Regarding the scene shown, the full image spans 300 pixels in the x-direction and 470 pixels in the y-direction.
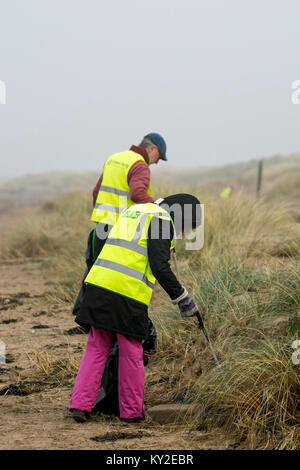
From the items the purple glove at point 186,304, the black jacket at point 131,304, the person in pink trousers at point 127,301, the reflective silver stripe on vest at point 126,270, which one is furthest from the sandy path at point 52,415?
the reflective silver stripe on vest at point 126,270

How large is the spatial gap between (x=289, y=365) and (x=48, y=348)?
8.27ft

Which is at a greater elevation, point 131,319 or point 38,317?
point 131,319

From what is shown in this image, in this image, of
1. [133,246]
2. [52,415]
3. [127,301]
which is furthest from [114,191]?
[52,415]

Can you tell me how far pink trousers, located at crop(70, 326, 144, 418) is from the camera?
12.9 ft

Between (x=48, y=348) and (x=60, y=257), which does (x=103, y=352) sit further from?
(x=60, y=257)

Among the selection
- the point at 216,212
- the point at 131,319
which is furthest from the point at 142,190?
the point at 216,212

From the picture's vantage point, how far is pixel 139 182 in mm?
5695

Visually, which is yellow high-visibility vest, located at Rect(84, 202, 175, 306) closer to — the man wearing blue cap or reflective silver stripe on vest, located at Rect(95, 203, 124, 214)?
the man wearing blue cap

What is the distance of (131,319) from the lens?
3.88 m

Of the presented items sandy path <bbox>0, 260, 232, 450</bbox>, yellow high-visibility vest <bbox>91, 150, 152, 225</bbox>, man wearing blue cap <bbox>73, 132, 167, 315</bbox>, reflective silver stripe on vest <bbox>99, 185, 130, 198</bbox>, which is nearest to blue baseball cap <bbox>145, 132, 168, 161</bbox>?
man wearing blue cap <bbox>73, 132, 167, 315</bbox>

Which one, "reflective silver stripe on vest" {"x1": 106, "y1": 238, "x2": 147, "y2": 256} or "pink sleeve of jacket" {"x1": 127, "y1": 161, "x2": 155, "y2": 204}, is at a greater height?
"pink sleeve of jacket" {"x1": 127, "y1": 161, "x2": 155, "y2": 204}

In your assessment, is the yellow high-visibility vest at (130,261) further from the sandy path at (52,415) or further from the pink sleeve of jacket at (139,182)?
the pink sleeve of jacket at (139,182)

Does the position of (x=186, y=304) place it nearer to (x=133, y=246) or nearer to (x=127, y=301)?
(x=127, y=301)

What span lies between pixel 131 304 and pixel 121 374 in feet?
1.48
